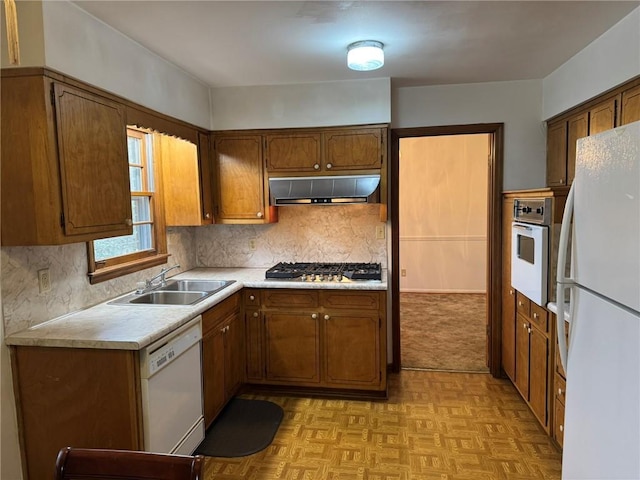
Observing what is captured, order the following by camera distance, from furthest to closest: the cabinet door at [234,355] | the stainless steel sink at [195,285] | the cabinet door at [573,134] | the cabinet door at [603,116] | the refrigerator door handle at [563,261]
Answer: the stainless steel sink at [195,285]
the cabinet door at [234,355]
the cabinet door at [573,134]
the cabinet door at [603,116]
the refrigerator door handle at [563,261]

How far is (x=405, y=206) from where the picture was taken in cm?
639

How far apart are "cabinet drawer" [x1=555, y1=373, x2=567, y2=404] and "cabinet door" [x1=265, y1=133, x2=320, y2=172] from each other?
215cm

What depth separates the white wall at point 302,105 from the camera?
3246mm

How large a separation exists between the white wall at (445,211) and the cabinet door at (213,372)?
4.15 metres

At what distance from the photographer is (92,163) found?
6.93 ft

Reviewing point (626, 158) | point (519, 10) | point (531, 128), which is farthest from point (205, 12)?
point (531, 128)

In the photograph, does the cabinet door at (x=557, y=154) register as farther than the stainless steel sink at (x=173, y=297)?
Yes

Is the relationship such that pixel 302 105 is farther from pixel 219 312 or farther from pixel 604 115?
pixel 604 115

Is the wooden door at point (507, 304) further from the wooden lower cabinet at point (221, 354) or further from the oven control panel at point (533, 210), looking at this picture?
the wooden lower cabinet at point (221, 354)

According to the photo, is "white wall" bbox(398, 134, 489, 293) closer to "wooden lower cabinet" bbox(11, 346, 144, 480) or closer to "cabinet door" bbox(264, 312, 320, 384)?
"cabinet door" bbox(264, 312, 320, 384)

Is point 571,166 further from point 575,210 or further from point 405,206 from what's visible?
point 405,206

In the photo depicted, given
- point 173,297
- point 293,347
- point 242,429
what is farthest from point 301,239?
point 242,429

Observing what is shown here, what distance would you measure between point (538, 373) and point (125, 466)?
2465 millimetres

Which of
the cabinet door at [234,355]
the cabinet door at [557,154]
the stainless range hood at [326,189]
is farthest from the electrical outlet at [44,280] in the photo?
the cabinet door at [557,154]
